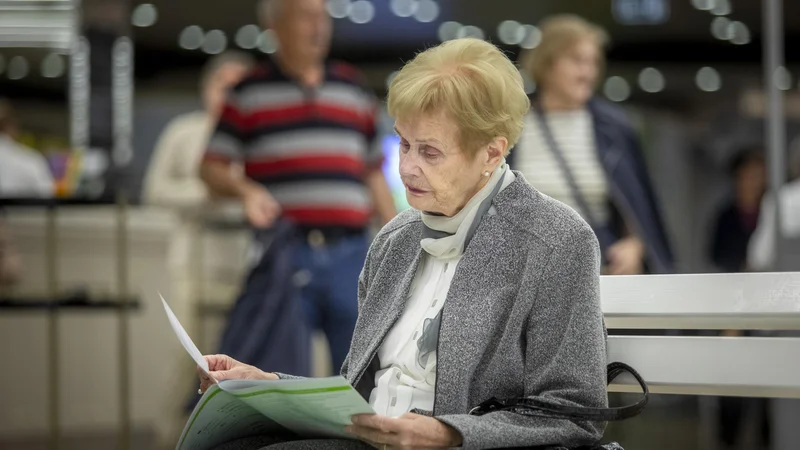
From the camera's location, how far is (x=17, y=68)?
30.1 feet

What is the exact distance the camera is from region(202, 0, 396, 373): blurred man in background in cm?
433

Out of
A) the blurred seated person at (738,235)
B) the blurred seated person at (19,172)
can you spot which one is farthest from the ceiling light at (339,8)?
the blurred seated person at (19,172)

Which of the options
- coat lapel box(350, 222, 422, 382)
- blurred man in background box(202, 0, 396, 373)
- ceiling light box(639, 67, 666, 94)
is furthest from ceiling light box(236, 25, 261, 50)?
→ coat lapel box(350, 222, 422, 382)

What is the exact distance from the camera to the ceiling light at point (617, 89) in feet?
36.7

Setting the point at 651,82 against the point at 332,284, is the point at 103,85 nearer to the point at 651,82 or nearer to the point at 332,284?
the point at 332,284

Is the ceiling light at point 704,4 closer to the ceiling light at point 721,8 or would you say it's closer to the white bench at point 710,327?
the ceiling light at point 721,8

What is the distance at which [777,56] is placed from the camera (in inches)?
194

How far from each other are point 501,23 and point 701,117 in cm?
459

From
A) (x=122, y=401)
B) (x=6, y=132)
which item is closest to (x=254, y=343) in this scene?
(x=122, y=401)

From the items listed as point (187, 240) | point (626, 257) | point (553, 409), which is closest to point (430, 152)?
point (553, 409)

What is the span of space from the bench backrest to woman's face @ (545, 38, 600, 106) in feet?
7.17

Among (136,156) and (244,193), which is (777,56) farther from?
(136,156)

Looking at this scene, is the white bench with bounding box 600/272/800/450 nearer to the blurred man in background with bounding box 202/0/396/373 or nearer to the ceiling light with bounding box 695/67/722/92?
the blurred man in background with bounding box 202/0/396/373

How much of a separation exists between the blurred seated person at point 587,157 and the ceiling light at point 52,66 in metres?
5.00
